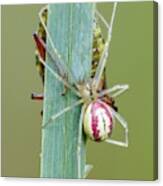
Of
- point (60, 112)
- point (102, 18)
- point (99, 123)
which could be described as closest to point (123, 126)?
point (99, 123)

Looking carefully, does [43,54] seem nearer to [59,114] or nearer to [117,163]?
[59,114]

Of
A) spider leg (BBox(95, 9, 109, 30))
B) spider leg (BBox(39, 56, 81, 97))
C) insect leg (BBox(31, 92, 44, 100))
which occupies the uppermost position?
spider leg (BBox(95, 9, 109, 30))

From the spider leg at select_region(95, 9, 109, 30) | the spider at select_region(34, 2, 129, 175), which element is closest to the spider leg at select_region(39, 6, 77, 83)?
the spider at select_region(34, 2, 129, 175)

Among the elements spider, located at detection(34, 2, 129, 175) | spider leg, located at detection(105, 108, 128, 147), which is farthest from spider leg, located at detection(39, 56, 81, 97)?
spider leg, located at detection(105, 108, 128, 147)

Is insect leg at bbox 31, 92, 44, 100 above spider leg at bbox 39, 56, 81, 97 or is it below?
below

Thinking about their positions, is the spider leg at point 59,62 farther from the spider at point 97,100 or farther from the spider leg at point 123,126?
the spider leg at point 123,126

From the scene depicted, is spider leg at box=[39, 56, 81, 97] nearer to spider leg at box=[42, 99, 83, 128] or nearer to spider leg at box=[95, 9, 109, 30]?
spider leg at box=[42, 99, 83, 128]

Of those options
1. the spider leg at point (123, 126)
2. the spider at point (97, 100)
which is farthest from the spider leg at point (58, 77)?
the spider leg at point (123, 126)
